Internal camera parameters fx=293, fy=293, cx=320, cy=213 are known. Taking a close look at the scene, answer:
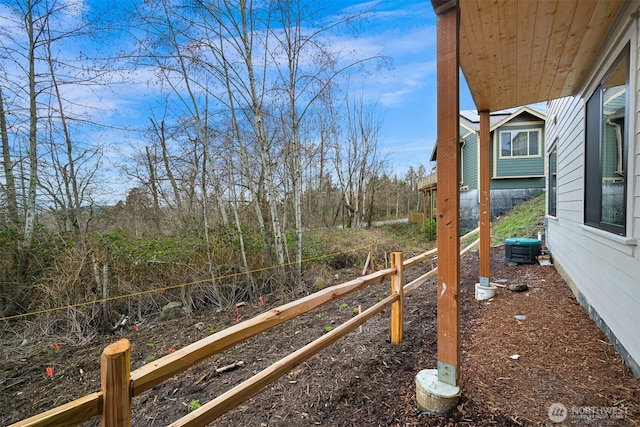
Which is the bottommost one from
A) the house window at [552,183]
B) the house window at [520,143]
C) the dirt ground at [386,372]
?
the dirt ground at [386,372]

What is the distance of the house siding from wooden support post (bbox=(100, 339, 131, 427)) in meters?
3.01

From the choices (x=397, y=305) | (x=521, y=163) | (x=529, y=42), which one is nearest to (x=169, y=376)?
(x=397, y=305)

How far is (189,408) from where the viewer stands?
8.10ft

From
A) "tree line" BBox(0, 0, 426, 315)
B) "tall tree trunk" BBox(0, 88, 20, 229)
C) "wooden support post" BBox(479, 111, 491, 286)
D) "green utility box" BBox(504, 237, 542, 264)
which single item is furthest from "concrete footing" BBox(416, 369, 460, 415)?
"tall tree trunk" BBox(0, 88, 20, 229)

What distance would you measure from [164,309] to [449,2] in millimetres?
5412

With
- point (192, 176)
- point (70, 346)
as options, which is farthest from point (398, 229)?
point (70, 346)

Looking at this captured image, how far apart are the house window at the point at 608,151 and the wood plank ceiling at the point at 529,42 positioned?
0.35 metres

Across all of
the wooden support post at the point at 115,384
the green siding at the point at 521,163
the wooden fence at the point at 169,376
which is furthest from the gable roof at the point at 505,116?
the wooden support post at the point at 115,384

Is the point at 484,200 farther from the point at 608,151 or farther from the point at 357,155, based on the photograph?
the point at 357,155

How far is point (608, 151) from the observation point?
2.64 m

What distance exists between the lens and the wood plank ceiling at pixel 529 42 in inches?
83.1

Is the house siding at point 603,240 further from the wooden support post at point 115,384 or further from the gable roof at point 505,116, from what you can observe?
the gable roof at point 505,116

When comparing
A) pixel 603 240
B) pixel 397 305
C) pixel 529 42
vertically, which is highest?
pixel 529 42

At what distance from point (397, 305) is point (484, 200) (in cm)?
212
